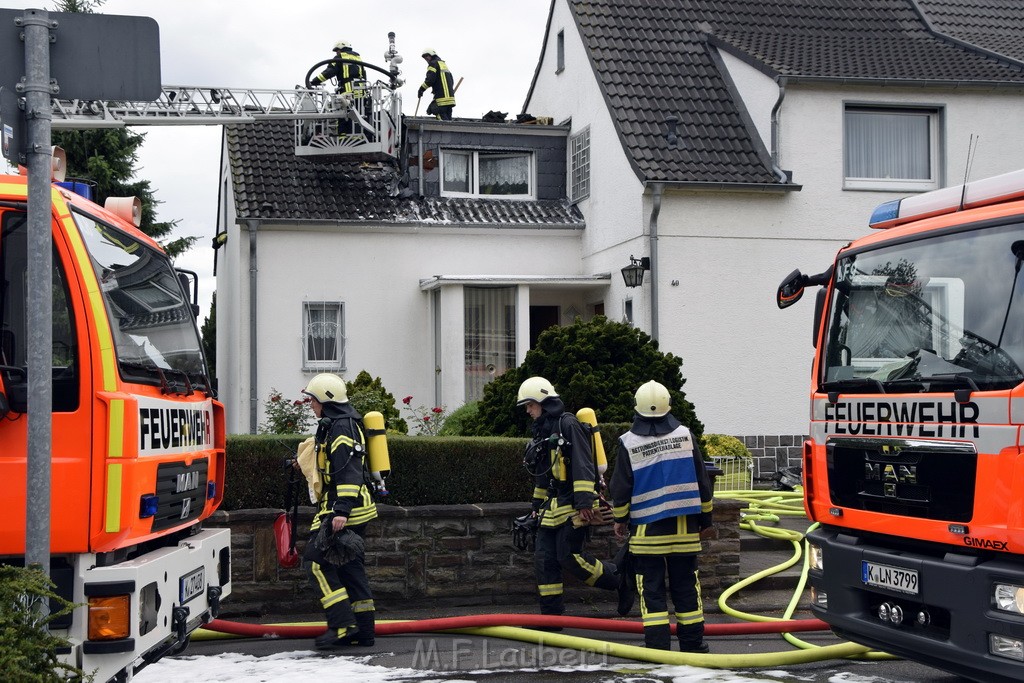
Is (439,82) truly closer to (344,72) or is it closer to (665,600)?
(344,72)

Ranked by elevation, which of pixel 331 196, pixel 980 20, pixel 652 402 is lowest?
pixel 652 402

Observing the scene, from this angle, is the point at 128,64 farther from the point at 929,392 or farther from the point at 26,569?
the point at 929,392

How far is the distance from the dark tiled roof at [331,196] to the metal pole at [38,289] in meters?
13.2

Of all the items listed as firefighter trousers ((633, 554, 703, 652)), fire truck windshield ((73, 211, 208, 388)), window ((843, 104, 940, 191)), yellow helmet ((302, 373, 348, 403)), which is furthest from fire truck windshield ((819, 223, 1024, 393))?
window ((843, 104, 940, 191))

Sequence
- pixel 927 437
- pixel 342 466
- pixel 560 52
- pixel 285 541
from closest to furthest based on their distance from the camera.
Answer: pixel 927 437 → pixel 342 466 → pixel 285 541 → pixel 560 52

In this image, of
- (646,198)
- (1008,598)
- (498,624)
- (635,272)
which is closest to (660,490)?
(498,624)

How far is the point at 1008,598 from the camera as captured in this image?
202 inches

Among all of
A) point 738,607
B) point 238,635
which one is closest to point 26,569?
point 238,635

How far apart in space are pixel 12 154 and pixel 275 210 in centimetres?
1355

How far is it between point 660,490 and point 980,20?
16.0m

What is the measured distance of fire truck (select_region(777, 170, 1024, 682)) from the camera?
5.27 metres

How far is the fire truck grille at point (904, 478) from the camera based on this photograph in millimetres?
5516

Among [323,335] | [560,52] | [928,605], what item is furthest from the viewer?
[560,52]

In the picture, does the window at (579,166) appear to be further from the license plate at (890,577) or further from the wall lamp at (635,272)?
the license plate at (890,577)
